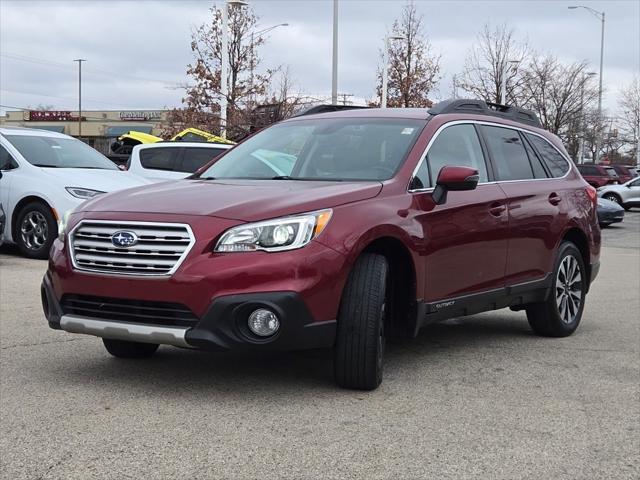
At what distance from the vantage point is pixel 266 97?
30.5m

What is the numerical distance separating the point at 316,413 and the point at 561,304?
10.4ft

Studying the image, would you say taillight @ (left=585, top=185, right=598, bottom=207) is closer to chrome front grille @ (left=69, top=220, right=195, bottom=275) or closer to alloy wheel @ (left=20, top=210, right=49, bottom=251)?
chrome front grille @ (left=69, top=220, right=195, bottom=275)

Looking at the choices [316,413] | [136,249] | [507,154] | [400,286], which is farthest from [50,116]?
[316,413]

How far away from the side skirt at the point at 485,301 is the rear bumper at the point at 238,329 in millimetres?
945

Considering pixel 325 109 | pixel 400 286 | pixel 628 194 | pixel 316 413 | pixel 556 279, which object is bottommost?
pixel 316 413

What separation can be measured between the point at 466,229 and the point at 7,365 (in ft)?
10.0

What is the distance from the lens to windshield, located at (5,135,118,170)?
11734 millimetres

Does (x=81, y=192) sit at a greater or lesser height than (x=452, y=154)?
lesser

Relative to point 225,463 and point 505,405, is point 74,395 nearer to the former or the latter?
point 225,463

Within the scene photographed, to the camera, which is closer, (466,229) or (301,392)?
(301,392)

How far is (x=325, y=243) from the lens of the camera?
4.47 meters

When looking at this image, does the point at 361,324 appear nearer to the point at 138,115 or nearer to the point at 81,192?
the point at 81,192

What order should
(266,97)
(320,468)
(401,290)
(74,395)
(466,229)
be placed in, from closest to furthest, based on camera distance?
(320,468), (74,395), (401,290), (466,229), (266,97)

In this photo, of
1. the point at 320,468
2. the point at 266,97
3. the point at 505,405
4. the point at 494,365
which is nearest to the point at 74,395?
the point at 320,468
